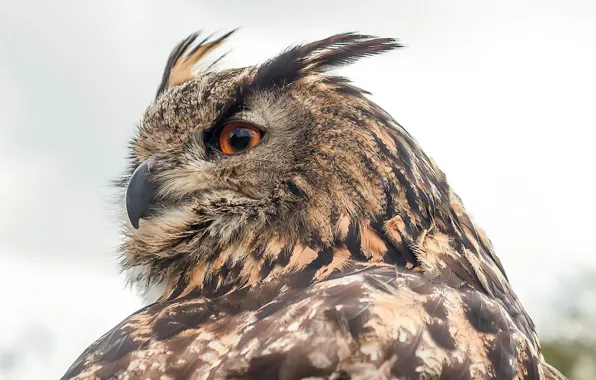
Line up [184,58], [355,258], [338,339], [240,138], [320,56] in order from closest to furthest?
[338,339] → [355,258] → [240,138] → [320,56] → [184,58]

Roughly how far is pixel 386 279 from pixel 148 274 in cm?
112

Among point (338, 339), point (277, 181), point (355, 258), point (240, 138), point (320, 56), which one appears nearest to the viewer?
point (338, 339)

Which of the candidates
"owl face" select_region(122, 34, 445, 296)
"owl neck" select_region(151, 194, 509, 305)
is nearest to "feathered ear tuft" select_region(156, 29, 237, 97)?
"owl face" select_region(122, 34, 445, 296)

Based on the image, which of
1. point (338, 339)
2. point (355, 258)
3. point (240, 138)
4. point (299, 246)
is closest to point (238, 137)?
point (240, 138)

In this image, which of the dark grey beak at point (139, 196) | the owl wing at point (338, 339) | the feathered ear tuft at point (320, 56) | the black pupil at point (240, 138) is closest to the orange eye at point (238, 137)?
the black pupil at point (240, 138)

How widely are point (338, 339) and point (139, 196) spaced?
128 cm

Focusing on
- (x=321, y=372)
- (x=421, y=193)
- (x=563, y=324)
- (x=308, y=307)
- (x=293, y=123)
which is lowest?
(x=563, y=324)

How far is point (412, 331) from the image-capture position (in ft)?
5.29

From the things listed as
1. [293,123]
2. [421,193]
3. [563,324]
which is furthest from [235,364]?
[563,324]

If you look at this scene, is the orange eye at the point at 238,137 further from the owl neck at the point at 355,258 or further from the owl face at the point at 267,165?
the owl neck at the point at 355,258

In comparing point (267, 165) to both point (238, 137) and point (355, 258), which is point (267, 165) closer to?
point (238, 137)

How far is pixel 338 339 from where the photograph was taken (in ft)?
5.18

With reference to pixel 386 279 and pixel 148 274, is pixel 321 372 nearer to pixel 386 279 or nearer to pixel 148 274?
pixel 386 279

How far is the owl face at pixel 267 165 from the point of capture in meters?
2.25
